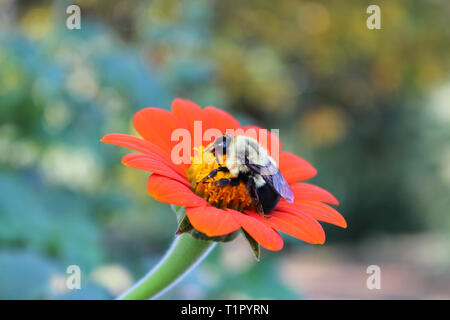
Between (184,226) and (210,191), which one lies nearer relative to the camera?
(184,226)

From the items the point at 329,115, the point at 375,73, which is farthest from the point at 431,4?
the point at 329,115

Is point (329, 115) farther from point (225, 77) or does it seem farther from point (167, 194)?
point (167, 194)

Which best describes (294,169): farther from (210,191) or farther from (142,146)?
(142,146)

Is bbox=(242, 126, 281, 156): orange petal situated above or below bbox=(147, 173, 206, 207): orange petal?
above

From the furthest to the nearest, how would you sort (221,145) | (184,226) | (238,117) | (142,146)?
(238,117)
(221,145)
(142,146)
(184,226)

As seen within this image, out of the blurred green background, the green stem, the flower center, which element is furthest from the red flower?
the blurred green background

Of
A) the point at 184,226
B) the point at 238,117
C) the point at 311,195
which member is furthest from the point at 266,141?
the point at 238,117

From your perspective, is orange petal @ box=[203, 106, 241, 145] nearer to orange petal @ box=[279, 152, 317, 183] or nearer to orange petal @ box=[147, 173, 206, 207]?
orange petal @ box=[279, 152, 317, 183]
